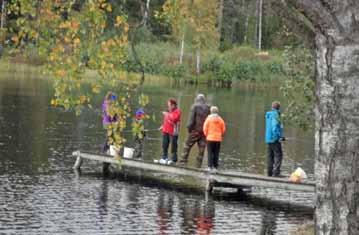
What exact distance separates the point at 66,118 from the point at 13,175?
1509cm

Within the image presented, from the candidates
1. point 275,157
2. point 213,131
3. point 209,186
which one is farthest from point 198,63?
point 209,186

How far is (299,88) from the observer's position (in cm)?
1948

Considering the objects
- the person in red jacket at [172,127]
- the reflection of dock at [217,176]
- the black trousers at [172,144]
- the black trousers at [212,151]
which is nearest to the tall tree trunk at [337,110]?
the reflection of dock at [217,176]

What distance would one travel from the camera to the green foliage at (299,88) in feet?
62.8

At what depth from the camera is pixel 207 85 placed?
6719cm

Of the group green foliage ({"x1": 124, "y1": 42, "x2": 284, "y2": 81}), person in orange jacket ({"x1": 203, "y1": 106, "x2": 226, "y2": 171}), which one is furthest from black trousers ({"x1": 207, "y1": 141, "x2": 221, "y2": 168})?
green foliage ({"x1": 124, "y1": 42, "x2": 284, "y2": 81})

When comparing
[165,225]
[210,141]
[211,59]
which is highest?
[211,59]

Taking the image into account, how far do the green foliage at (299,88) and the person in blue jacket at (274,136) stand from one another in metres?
0.24

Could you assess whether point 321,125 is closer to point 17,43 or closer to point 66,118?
point 17,43

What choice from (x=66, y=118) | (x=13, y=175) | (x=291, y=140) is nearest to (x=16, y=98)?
(x=66, y=118)

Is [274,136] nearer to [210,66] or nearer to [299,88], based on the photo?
[299,88]

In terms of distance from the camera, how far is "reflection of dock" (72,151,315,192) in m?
18.5

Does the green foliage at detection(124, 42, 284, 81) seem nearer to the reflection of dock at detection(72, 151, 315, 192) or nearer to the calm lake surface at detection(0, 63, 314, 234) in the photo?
the calm lake surface at detection(0, 63, 314, 234)

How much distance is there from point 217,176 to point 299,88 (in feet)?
9.47
